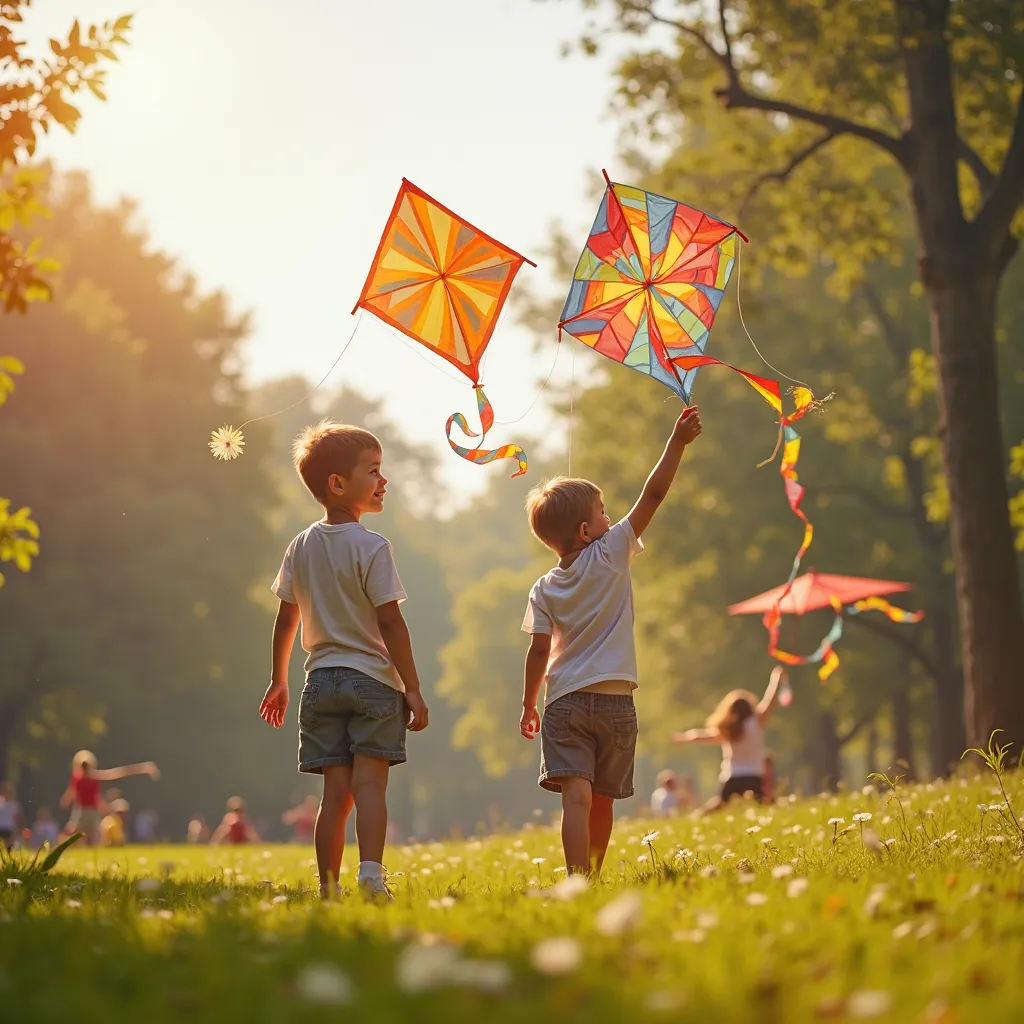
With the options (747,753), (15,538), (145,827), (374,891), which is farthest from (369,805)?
(145,827)

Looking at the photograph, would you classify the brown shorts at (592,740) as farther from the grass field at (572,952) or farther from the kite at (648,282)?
the kite at (648,282)

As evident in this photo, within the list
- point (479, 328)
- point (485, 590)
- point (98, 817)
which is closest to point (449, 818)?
point (485, 590)

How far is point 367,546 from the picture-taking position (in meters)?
5.83

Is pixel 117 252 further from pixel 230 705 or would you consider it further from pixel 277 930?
pixel 277 930

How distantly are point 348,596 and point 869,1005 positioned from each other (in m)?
3.83

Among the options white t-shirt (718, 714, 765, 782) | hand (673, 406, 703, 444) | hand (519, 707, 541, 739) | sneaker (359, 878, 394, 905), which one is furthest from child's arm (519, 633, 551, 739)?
white t-shirt (718, 714, 765, 782)

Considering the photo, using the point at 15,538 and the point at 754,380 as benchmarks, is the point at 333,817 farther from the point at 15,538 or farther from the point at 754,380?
the point at 754,380

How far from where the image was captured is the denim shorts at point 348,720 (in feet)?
18.6

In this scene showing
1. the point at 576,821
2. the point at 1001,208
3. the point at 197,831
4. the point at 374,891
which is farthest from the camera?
the point at 197,831

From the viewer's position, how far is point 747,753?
44.9 feet

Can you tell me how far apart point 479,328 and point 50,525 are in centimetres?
2224

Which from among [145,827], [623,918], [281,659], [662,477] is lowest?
[623,918]

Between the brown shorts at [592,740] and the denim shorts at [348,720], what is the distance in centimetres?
68

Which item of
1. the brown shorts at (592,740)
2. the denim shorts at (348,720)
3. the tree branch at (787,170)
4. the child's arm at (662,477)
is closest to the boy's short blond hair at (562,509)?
the child's arm at (662,477)
